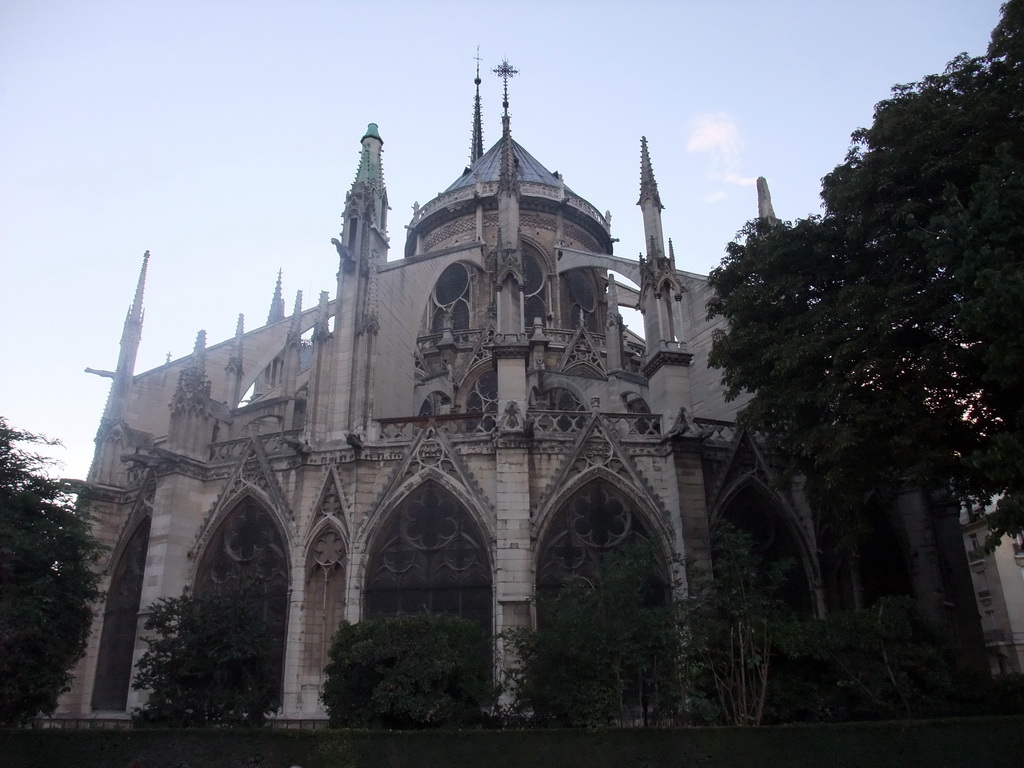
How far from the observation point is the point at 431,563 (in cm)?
1783

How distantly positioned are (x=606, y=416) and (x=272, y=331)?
1582 centimetres

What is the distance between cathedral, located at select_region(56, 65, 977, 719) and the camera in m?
17.6

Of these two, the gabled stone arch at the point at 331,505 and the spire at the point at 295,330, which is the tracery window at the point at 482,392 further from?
the gabled stone arch at the point at 331,505

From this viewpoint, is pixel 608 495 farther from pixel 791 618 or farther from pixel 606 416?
pixel 791 618

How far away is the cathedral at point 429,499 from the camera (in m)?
17.6

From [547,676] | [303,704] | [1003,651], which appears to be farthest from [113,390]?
[1003,651]

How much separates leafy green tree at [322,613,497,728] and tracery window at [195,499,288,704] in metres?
5.05

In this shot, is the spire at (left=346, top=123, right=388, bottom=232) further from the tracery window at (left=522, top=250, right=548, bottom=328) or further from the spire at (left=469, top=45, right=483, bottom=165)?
the spire at (left=469, top=45, right=483, bottom=165)

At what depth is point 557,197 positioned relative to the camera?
3353 centimetres

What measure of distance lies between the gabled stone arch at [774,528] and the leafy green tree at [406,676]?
24.5 feet

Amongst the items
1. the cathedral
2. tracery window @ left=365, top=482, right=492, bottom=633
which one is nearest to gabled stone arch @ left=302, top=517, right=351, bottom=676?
the cathedral

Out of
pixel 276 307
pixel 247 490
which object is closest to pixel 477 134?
pixel 276 307

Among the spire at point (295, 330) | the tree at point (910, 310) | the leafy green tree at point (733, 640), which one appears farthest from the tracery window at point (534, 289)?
the leafy green tree at point (733, 640)

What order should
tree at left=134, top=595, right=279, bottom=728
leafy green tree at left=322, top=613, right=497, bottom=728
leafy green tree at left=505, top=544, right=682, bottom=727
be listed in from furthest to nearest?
tree at left=134, top=595, right=279, bottom=728 < leafy green tree at left=505, top=544, right=682, bottom=727 < leafy green tree at left=322, top=613, right=497, bottom=728
